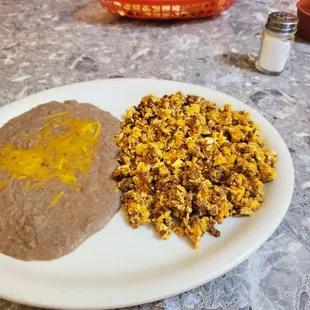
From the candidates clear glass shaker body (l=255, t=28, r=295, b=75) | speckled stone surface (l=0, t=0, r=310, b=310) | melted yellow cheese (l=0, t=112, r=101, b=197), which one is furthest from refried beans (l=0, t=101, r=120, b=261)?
clear glass shaker body (l=255, t=28, r=295, b=75)

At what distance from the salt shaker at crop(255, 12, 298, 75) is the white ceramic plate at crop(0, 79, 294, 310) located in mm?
582

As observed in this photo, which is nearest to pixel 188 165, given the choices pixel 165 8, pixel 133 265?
pixel 133 265

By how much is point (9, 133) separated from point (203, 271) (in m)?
0.56

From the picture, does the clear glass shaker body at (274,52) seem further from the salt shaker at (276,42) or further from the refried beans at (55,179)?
the refried beans at (55,179)

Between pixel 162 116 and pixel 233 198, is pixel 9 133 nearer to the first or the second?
pixel 162 116

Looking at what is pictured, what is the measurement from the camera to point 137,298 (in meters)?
0.69

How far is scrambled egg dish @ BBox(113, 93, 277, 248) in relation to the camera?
0.82 metres

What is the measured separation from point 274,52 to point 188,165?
0.68 m

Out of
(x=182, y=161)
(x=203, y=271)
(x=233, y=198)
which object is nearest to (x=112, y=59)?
(x=182, y=161)

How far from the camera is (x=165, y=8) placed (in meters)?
1.59

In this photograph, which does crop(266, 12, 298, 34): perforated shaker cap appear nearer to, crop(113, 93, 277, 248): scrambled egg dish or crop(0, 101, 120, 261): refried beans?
crop(113, 93, 277, 248): scrambled egg dish

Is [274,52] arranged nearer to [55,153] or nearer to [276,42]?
[276,42]

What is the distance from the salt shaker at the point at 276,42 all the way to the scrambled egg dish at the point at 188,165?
0.42 m

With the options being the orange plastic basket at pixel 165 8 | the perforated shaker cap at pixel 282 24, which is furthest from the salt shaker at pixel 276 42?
the orange plastic basket at pixel 165 8
